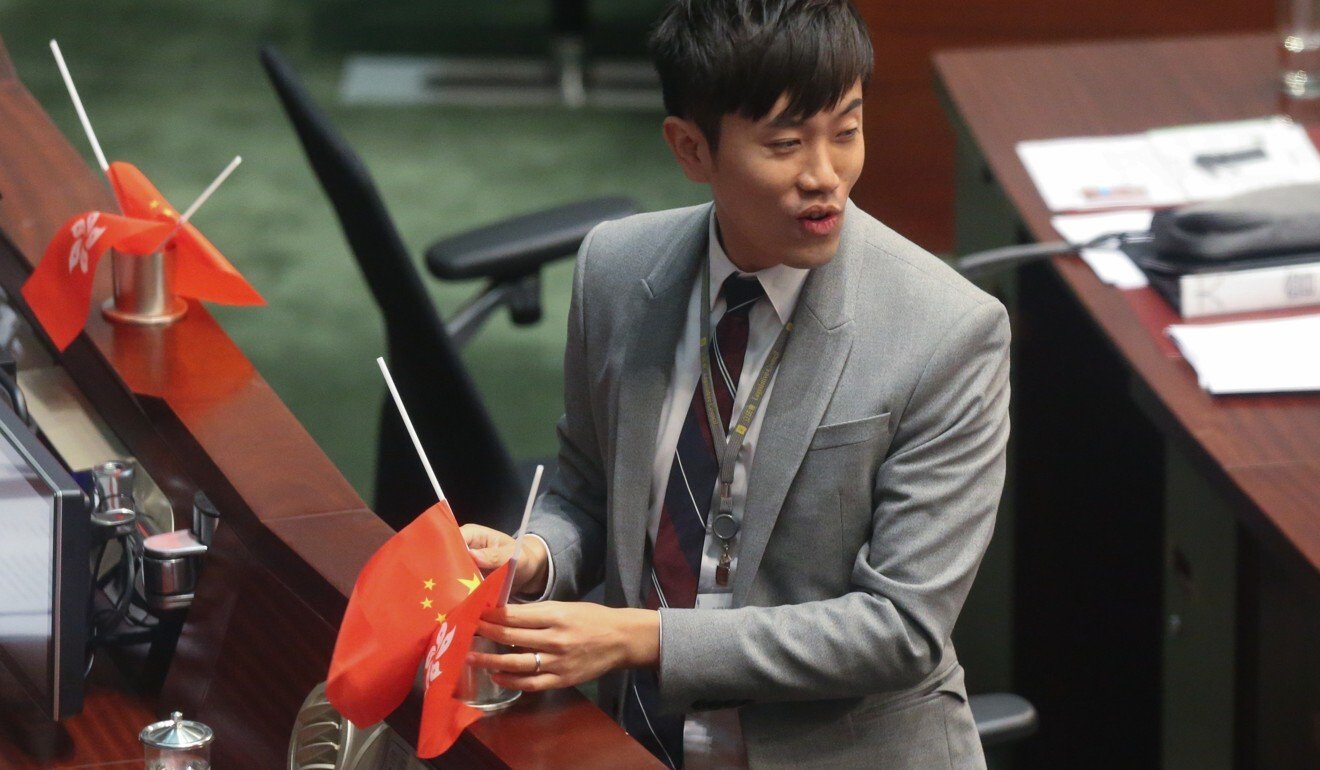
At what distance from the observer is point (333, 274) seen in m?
4.49

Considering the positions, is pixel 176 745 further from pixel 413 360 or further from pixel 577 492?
pixel 413 360

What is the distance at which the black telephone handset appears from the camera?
2281mm

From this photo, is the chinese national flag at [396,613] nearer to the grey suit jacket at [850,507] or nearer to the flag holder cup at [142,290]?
the grey suit jacket at [850,507]

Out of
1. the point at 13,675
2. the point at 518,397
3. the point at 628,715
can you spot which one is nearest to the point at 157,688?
the point at 13,675

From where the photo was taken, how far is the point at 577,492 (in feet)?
5.51

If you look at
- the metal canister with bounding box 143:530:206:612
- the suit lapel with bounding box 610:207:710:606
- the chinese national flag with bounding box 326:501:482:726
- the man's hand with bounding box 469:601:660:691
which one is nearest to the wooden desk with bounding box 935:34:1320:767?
the suit lapel with bounding box 610:207:710:606

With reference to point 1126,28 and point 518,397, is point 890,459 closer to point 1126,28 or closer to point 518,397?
point 518,397

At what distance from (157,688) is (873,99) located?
3.03 metres

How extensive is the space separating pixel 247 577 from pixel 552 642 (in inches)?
14.4

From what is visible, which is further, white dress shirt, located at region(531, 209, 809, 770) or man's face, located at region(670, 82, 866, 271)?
white dress shirt, located at region(531, 209, 809, 770)

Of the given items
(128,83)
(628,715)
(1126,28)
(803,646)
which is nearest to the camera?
(803,646)

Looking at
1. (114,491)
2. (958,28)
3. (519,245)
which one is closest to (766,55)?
(114,491)

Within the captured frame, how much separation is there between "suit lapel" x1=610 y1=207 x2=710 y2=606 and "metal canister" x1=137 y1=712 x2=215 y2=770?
367 mm

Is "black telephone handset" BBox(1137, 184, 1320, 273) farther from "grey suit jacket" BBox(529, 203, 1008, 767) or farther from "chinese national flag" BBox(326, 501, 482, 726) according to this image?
"chinese national flag" BBox(326, 501, 482, 726)
